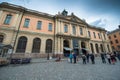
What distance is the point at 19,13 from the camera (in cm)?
1781

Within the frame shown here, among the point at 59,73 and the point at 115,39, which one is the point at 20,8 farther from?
the point at 115,39

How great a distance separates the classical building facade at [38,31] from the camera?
15.9m

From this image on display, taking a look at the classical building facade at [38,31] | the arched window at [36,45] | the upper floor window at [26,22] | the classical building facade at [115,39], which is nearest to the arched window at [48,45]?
the classical building facade at [38,31]

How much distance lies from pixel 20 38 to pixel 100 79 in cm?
1727

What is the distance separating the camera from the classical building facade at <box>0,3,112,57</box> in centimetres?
1585

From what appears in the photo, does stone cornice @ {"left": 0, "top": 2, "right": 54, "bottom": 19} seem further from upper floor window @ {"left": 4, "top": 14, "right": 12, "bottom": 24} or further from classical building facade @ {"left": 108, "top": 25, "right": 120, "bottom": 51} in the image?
classical building facade @ {"left": 108, "top": 25, "right": 120, "bottom": 51}

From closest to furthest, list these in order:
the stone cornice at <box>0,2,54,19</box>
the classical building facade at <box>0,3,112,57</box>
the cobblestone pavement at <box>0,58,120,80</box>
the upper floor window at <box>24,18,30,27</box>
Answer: the cobblestone pavement at <box>0,58,120,80</box> < the classical building facade at <box>0,3,112,57</box> < the stone cornice at <box>0,2,54,19</box> < the upper floor window at <box>24,18,30,27</box>

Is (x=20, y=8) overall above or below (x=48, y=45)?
above

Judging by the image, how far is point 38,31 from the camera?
18.7 meters

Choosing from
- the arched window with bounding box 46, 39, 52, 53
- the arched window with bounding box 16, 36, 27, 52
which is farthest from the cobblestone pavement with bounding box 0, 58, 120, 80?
the arched window with bounding box 46, 39, 52, 53

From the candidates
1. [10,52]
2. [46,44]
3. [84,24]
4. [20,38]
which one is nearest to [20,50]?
[10,52]

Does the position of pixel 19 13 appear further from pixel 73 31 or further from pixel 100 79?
pixel 100 79

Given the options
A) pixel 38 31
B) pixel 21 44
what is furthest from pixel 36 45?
Result: pixel 38 31

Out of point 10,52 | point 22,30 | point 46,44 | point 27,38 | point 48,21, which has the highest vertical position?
point 48,21
